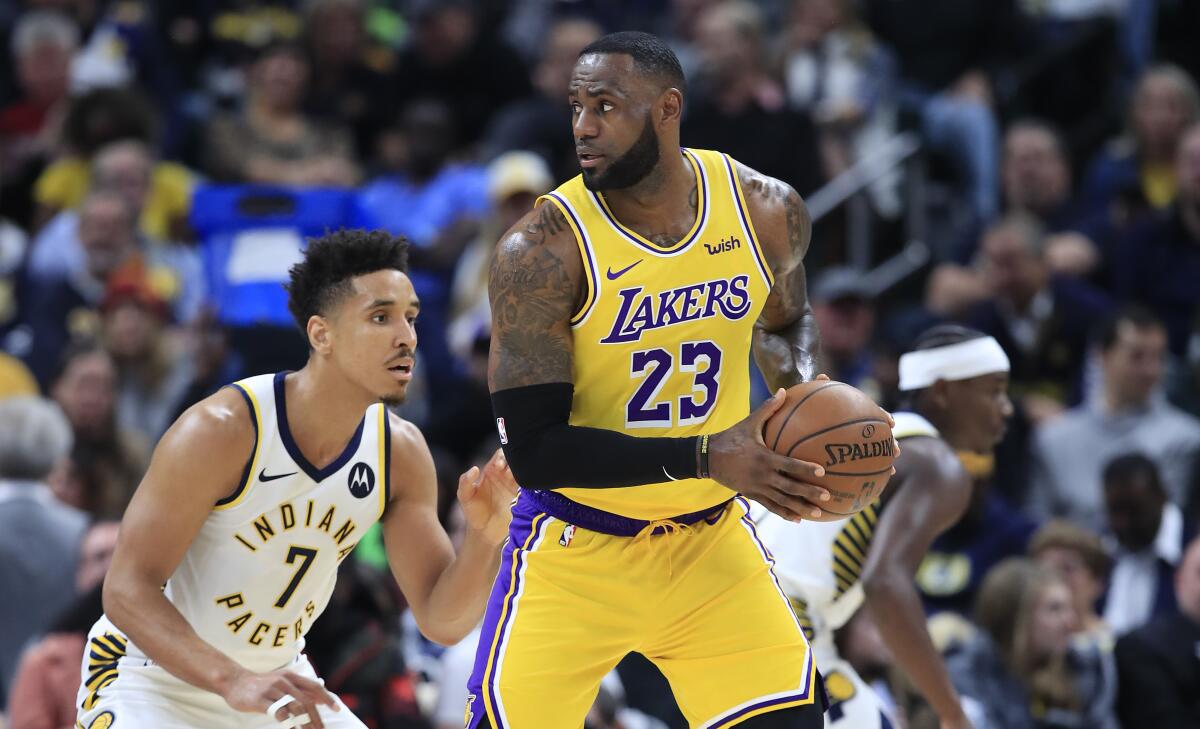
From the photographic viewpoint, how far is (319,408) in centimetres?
527

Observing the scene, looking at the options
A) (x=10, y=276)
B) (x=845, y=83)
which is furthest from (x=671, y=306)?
(x=845, y=83)

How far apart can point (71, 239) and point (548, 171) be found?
3097mm

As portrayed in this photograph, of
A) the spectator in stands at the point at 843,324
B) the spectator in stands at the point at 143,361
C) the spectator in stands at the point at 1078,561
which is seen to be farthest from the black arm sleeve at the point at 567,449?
the spectator in stands at the point at 143,361

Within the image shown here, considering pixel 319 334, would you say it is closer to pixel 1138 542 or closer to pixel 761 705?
pixel 761 705

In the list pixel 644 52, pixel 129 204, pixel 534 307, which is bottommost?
pixel 534 307

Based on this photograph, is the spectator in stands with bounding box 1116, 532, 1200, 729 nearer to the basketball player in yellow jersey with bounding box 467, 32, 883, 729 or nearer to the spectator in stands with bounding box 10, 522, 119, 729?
the basketball player in yellow jersey with bounding box 467, 32, 883, 729

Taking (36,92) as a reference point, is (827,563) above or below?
below

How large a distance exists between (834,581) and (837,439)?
5.20 feet

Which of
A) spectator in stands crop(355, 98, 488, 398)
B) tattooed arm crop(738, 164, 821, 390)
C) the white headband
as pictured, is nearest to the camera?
tattooed arm crop(738, 164, 821, 390)

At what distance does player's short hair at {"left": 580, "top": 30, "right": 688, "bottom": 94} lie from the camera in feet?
16.0

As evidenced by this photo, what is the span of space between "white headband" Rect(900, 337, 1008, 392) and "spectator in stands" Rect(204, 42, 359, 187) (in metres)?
5.94

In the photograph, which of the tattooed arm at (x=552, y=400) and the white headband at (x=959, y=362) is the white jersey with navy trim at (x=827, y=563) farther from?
the tattooed arm at (x=552, y=400)

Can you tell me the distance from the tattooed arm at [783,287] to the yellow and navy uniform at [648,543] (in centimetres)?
11

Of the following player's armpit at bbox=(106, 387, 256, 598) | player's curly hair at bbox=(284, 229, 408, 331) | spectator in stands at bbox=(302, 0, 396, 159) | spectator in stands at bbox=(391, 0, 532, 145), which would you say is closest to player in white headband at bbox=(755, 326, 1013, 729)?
player's curly hair at bbox=(284, 229, 408, 331)
